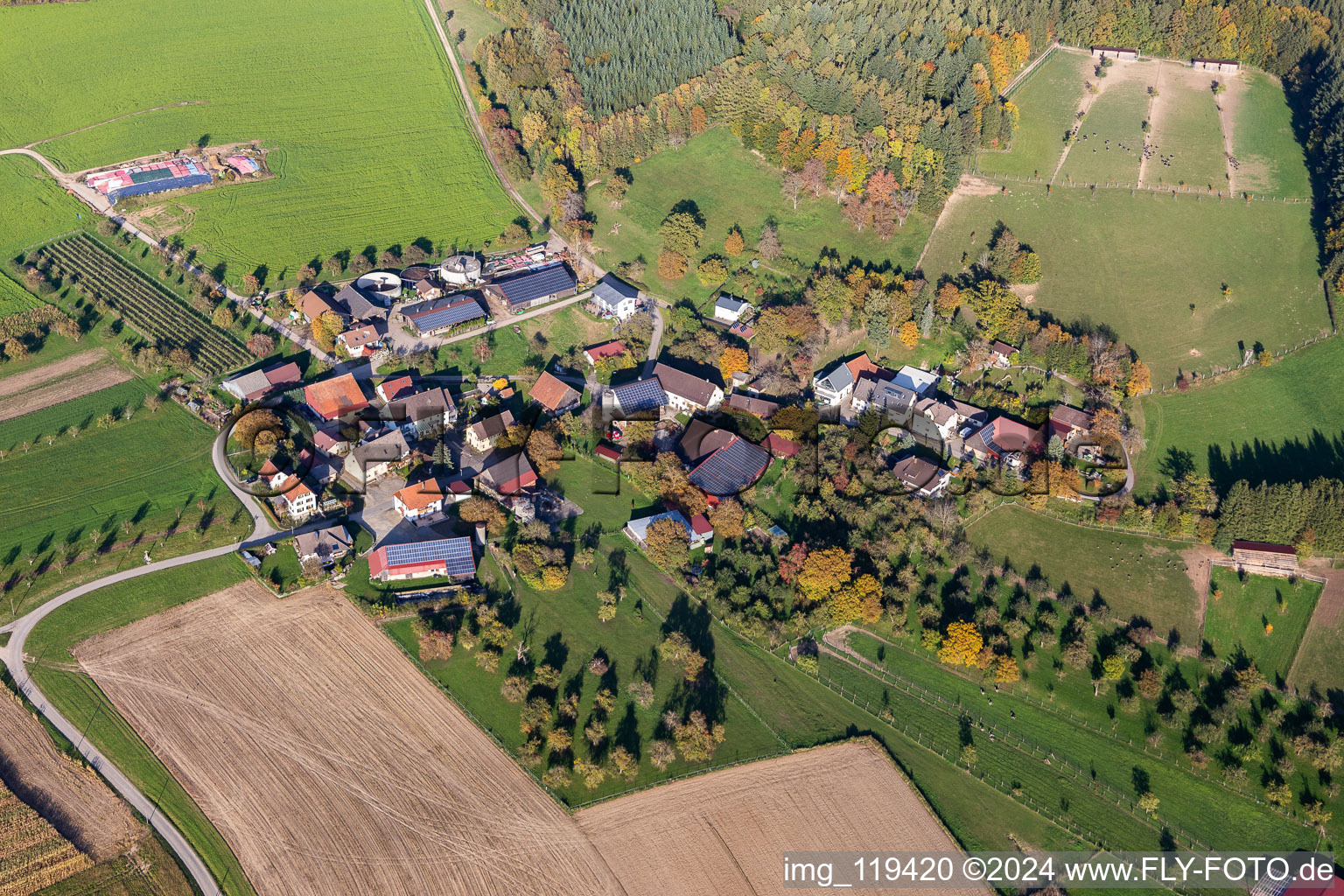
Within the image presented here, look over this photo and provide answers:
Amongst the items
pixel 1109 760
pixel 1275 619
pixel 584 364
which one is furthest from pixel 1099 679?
pixel 584 364

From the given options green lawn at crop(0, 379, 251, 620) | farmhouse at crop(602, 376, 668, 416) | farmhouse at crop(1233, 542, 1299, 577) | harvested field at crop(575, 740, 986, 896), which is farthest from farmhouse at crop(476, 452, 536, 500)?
farmhouse at crop(1233, 542, 1299, 577)

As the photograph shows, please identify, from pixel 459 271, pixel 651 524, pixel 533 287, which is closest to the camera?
pixel 651 524

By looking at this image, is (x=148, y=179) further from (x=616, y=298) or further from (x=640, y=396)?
(x=640, y=396)

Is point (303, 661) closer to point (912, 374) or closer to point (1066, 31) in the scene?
point (912, 374)

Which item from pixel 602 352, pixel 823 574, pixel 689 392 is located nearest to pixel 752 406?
pixel 689 392

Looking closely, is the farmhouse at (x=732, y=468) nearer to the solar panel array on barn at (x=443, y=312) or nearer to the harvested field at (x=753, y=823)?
the harvested field at (x=753, y=823)

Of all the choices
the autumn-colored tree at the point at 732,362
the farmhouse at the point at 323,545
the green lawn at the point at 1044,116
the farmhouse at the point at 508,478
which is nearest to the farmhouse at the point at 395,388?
the farmhouse at the point at 508,478
